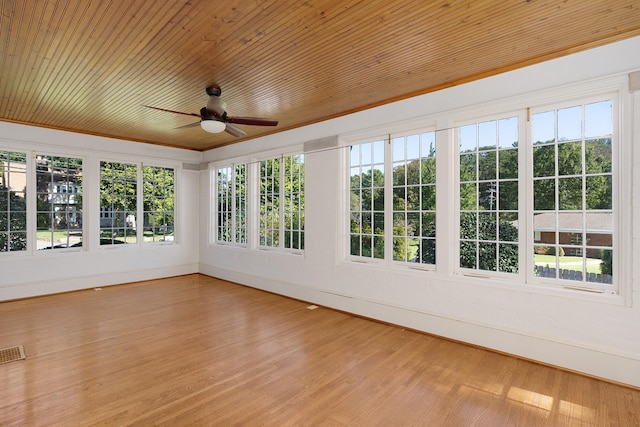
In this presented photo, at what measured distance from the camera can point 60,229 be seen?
5.96m

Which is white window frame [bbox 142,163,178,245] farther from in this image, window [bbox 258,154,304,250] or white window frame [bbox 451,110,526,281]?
white window frame [bbox 451,110,526,281]

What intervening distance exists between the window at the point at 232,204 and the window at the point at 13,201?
3.41 metres

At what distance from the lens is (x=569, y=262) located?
10.2 ft

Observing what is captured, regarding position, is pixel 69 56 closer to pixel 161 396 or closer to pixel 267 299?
pixel 161 396

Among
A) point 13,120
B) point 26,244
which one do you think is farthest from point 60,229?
point 13,120

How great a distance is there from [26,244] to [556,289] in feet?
25.9

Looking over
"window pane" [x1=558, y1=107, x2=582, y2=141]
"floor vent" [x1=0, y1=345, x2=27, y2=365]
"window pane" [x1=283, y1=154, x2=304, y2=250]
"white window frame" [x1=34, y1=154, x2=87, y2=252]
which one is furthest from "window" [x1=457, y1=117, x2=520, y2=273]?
"white window frame" [x1=34, y1=154, x2=87, y2=252]

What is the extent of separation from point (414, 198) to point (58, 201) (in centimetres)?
638

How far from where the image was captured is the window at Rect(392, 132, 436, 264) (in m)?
4.04

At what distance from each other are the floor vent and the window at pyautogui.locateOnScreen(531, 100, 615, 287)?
5344 millimetres

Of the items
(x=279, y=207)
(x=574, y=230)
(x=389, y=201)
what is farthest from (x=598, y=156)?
(x=279, y=207)

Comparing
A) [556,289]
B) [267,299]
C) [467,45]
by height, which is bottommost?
[267,299]

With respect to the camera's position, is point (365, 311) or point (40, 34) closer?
point (40, 34)

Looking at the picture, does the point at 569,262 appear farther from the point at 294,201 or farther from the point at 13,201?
the point at 13,201
